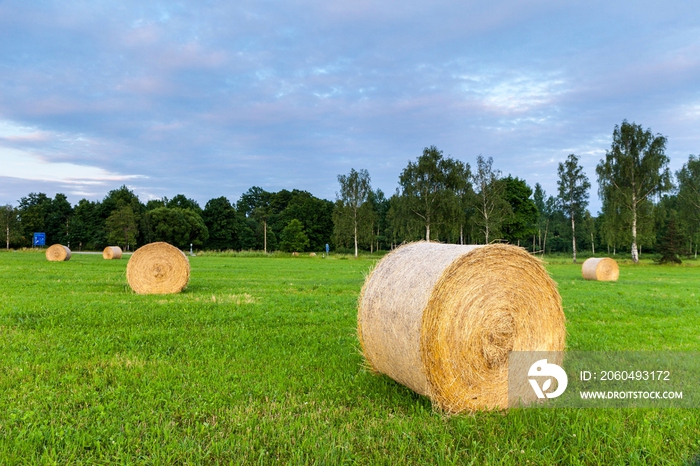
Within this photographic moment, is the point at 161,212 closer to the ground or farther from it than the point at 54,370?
farther from it

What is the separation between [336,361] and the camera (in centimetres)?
687

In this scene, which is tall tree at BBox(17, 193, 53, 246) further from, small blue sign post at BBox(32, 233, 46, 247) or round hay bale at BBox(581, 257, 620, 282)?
round hay bale at BBox(581, 257, 620, 282)

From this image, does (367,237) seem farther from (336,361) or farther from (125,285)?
(336,361)

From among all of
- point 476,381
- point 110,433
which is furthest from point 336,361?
point 110,433

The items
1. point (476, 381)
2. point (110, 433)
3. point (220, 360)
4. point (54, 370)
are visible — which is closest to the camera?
point (110, 433)

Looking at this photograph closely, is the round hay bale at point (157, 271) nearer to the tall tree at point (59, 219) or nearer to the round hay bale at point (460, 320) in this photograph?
the round hay bale at point (460, 320)

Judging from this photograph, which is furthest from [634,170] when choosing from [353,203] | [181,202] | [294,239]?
[181,202]

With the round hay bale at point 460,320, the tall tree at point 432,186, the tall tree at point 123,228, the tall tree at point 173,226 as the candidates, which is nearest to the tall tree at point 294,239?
the tall tree at point 173,226

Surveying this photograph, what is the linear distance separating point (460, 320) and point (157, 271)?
13128 mm

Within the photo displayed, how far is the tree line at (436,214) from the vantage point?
46.3 metres

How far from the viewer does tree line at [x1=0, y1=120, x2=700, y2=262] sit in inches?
1823

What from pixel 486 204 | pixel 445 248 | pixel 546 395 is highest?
pixel 486 204

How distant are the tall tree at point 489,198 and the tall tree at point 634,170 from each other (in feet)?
34.5

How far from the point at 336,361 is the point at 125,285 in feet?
44.3
